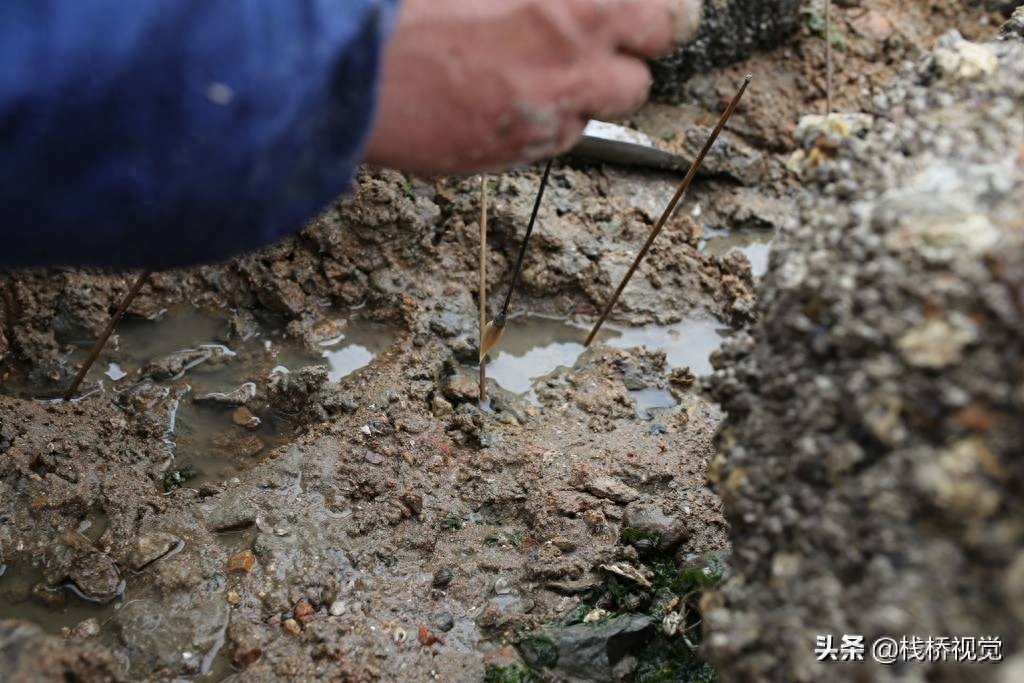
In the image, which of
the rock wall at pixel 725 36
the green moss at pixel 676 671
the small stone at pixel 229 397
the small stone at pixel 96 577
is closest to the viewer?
the green moss at pixel 676 671

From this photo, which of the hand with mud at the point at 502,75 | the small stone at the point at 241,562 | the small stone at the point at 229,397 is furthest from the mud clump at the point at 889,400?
the small stone at the point at 229,397

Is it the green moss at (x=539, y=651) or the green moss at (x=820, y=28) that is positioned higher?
the green moss at (x=820, y=28)

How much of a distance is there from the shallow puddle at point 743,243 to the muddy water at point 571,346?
0.44 meters

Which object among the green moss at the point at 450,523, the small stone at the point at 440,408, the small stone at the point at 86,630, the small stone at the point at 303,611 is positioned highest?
the small stone at the point at 303,611

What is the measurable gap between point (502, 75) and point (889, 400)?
70 cm

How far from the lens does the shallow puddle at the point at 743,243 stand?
390 cm

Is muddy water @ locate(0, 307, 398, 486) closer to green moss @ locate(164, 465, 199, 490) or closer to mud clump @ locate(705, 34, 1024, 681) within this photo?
green moss @ locate(164, 465, 199, 490)

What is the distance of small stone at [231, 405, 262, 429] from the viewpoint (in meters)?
2.88

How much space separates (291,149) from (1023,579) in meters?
1.04

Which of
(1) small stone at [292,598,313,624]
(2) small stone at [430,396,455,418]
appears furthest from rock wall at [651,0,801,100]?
(1) small stone at [292,598,313,624]

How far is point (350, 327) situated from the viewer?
3.28 m

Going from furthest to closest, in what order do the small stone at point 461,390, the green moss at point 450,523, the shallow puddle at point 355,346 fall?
the shallow puddle at point 355,346, the small stone at point 461,390, the green moss at point 450,523

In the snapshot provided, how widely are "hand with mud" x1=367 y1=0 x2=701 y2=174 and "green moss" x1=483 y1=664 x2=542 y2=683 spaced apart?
4.04 feet

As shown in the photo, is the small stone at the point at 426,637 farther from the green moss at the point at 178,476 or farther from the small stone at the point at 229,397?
the small stone at the point at 229,397
